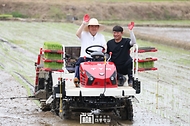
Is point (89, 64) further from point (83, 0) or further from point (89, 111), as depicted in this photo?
point (83, 0)

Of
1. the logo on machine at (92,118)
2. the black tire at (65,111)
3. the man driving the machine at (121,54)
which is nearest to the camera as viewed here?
the logo on machine at (92,118)

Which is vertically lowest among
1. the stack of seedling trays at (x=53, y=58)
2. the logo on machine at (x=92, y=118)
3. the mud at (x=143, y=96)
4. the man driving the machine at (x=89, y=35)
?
the mud at (x=143, y=96)

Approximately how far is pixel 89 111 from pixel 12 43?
17.1 m

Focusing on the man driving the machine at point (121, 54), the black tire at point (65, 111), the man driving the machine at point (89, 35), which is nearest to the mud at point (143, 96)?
the black tire at point (65, 111)

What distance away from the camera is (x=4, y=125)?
989cm

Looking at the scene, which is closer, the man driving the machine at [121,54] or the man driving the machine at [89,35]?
the man driving the machine at [121,54]

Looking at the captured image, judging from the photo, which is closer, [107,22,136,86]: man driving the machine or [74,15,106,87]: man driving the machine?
[107,22,136,86]: man driving the machine

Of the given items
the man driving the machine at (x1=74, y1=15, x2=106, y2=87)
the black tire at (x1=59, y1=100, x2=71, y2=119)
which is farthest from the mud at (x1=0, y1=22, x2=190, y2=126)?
the man driving the machine at (x1=74, y1=15, x2=106, y2=87)

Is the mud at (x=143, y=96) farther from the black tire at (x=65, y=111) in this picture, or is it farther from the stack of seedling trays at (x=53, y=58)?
the stack of seedling trays at (x=53, y=58)

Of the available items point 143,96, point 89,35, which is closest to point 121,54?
point 89,35

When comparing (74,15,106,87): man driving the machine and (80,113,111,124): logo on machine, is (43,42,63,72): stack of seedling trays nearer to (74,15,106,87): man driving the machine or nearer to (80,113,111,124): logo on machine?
(74,15,106,87): man driving the machine

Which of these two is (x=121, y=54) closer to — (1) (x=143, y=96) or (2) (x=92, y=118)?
(2) (x=92, y=118)

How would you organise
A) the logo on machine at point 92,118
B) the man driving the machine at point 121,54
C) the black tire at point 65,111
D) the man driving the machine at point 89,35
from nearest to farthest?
1. the logo on machine at point 92,118
2. the black tire at point 65,111
3. the man driving the machine at point 121,54
4. the man driving the machine at point 89,35

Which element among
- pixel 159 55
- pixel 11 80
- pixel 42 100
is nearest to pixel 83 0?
pixel 159 55
